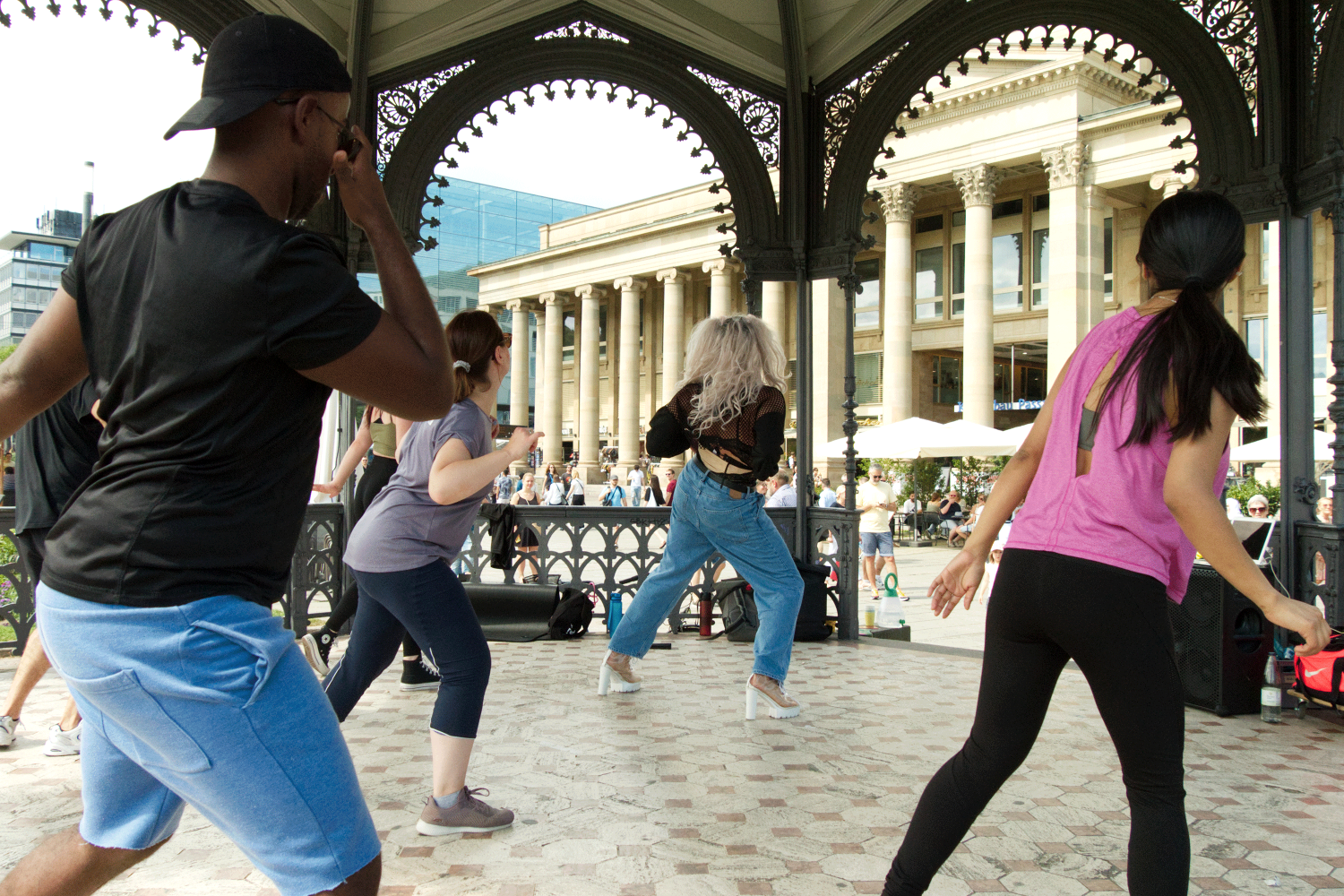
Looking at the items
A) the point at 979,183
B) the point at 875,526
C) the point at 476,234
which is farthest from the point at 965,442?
the point at 476,234

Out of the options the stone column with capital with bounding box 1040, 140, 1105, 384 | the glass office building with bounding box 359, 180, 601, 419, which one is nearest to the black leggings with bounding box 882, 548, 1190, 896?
the stone column with capital with bounding box 1040, 140, 1105, 384

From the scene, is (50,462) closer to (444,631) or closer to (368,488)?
(444,631)

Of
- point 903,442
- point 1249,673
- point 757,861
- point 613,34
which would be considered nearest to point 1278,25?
point 1249,673

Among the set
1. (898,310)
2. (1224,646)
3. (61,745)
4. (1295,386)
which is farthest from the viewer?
(898,310)

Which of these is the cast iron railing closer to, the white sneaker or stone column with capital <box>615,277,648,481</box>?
the white sneaker

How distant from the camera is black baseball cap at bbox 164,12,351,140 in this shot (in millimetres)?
1517

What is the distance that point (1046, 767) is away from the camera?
4301mm

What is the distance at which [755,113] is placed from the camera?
321 inches

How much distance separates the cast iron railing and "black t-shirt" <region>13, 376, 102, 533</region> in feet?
9.84

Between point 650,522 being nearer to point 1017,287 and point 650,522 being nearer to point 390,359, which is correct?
point 390,359

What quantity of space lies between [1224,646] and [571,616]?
4558 mm

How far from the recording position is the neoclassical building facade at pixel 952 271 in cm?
3262

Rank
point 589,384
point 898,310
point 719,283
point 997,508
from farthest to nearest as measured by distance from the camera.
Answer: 1. point 589,384
2. point 719,283
3. point 898,310
4. point 997,508

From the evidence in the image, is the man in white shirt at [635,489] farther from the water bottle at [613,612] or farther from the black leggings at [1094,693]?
the black leggings at [1094,693]
